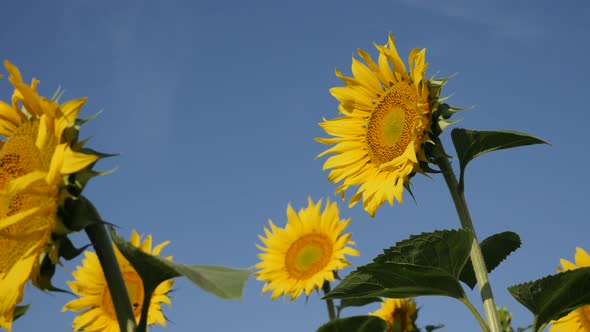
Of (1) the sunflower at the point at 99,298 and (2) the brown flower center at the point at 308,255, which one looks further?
(2) the brown flower center at the point at 308,255

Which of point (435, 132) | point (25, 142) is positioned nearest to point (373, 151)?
point (435, 132)

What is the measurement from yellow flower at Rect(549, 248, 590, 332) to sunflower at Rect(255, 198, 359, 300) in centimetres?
225

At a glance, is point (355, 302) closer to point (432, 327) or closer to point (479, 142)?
point (432, 327)

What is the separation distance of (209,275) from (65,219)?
0.54 m

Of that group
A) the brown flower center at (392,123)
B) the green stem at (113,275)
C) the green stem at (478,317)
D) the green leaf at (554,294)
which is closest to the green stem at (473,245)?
the green stem at (478,317)

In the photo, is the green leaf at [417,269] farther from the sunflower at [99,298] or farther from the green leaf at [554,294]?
the sunflower at [99,298]

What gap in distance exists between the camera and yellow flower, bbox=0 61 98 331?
2361 mm

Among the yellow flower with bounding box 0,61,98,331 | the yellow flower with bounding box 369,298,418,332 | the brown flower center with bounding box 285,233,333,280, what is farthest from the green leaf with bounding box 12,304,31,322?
the yellow flower with bounding box 369,298,418,332

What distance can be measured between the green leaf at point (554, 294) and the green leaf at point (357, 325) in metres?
0.74

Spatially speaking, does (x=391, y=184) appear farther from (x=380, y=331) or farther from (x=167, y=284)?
(x=167, y=284)

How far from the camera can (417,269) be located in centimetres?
367

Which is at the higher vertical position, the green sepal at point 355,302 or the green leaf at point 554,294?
the green sepal at point 355,302

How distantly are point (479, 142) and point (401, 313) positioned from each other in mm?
3860

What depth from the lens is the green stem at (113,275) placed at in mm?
2369
